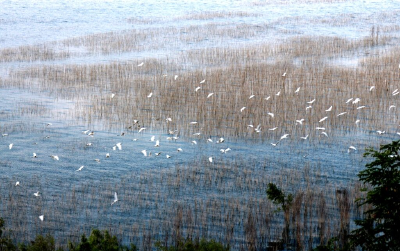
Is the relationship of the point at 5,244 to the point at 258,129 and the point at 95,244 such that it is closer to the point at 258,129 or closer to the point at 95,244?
the point at 95,244

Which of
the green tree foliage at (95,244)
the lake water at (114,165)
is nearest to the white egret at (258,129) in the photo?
the lake water at (114,165)

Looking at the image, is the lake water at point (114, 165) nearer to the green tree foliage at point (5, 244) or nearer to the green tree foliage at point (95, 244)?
the green tree foliage at point (5, 244)

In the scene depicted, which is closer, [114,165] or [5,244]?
[5,244]

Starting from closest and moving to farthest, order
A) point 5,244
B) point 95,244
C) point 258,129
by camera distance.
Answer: point 95,244
point 5,244
point 258,129

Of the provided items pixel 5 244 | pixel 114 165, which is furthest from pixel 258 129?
pixel 5 244

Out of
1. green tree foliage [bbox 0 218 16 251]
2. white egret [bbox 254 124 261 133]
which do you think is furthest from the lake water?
green tree foliage [bbox 0 218 16 251]

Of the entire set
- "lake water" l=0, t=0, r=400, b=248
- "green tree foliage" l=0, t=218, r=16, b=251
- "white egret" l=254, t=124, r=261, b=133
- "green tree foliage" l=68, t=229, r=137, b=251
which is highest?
"green tree foliage" l=68, t=229, r=137, b=251

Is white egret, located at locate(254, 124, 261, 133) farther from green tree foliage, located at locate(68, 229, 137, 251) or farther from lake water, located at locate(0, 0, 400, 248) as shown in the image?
green tree foliage, located at locate(68, 229, 137, 251)

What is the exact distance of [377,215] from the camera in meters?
8.68

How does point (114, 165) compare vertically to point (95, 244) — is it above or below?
below

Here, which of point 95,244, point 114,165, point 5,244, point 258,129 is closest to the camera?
point 95,244

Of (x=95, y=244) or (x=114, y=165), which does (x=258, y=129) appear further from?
(x=95, y=244)

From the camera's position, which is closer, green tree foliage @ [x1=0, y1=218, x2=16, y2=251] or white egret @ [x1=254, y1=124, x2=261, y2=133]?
green tree foliage @ [x1=0, y1=218, x2=16, y2=251]

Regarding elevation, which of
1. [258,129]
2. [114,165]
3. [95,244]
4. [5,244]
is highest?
[95,244]
